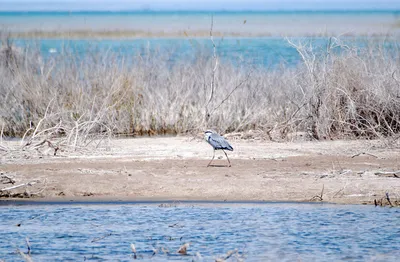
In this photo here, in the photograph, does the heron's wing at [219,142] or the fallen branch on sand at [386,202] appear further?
the heron's wing at [219,142]

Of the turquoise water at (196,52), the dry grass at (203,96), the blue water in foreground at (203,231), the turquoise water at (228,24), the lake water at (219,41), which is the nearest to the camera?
the blue water in foreground at (203,231)

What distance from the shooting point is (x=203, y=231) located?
9141mm

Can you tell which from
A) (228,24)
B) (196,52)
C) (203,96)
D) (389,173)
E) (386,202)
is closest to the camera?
(386,202)

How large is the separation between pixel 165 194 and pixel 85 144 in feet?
8.60

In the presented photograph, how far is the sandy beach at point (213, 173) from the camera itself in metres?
10.6

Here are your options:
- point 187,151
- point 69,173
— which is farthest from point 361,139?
point 69,173

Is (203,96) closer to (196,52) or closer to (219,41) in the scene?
(219,41)

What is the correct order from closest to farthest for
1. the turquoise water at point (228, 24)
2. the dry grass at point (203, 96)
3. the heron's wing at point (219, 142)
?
the heron's wing at point (219, 142) < the dry grass at point (203, 96) < the turquoise water at point (228, 24)

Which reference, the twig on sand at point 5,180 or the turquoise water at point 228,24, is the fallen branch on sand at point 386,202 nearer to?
the twig on sand at point 5,180

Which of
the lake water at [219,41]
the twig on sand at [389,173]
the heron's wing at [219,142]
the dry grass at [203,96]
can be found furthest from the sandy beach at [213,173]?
the lake water at [219,41]

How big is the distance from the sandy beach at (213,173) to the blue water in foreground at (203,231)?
0.41 meters

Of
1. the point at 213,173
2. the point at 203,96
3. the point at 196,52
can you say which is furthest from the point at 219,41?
the point at 213,173

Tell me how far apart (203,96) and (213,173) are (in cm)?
415

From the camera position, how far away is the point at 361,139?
44.4ft
